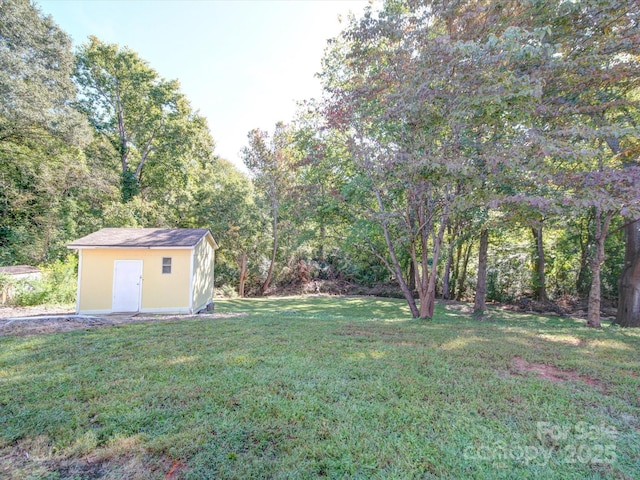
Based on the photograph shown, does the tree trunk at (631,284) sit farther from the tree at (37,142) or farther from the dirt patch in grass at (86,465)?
the tree at (37,142)

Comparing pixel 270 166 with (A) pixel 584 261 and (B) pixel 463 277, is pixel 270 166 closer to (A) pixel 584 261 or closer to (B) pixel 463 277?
(B) pixel 463 277

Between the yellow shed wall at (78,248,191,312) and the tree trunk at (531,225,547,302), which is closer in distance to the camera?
the yellow shed wall at (78,248,191,312)

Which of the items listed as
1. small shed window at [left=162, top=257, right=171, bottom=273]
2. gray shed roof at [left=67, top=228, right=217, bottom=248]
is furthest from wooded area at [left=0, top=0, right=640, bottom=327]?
small shed window at [left=162, top=257, right=171, bottom=273]

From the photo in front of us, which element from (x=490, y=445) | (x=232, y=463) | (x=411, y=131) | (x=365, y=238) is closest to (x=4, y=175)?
(x=365, y=238)

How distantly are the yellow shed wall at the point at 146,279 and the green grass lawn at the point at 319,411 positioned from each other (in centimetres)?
467

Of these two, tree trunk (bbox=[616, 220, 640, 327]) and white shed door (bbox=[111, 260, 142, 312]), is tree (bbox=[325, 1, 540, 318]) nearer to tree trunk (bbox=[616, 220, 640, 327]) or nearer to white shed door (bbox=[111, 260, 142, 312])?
tree trunk (bbox=[616, 220, 640, 327])

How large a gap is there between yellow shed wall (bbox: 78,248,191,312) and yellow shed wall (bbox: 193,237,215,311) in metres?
0.38

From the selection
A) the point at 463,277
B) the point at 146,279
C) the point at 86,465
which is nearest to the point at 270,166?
the point at 146,279

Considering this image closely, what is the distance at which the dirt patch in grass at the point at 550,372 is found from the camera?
335cm

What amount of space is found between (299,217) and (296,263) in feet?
33.8

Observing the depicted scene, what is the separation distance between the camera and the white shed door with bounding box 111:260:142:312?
30.4 ft

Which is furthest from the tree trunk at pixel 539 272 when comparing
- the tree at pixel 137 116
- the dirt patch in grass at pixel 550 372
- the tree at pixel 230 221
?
the tree at pixel 137 116

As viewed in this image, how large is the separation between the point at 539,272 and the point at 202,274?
46.6ft

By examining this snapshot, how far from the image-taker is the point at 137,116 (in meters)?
18.5
